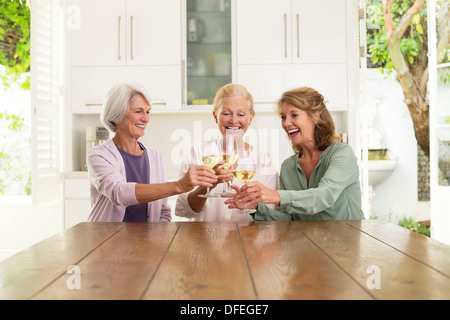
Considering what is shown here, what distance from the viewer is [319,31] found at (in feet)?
12.1

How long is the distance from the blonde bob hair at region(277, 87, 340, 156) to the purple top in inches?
26.4

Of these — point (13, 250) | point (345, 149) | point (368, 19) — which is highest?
point (368, 19)

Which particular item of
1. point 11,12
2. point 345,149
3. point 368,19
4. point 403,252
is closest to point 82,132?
point 11,12

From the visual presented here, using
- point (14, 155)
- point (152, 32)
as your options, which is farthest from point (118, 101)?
point (14, 155)

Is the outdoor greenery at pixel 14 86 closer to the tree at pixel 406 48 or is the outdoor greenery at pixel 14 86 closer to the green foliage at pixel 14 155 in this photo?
the green foliage at pixel 14 155

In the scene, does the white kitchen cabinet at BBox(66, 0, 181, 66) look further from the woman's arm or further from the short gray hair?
the woman's arm

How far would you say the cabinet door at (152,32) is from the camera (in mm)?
3715

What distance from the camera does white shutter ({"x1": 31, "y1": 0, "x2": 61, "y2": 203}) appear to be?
3.58 m

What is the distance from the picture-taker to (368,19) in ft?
21.4

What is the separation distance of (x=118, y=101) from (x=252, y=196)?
2.77 feet

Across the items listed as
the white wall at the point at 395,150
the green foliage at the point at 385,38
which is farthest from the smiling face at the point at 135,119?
the white wall at the point at 395,150

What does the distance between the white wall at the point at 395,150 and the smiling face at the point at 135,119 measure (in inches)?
198

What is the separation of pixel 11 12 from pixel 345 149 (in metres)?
4.13
